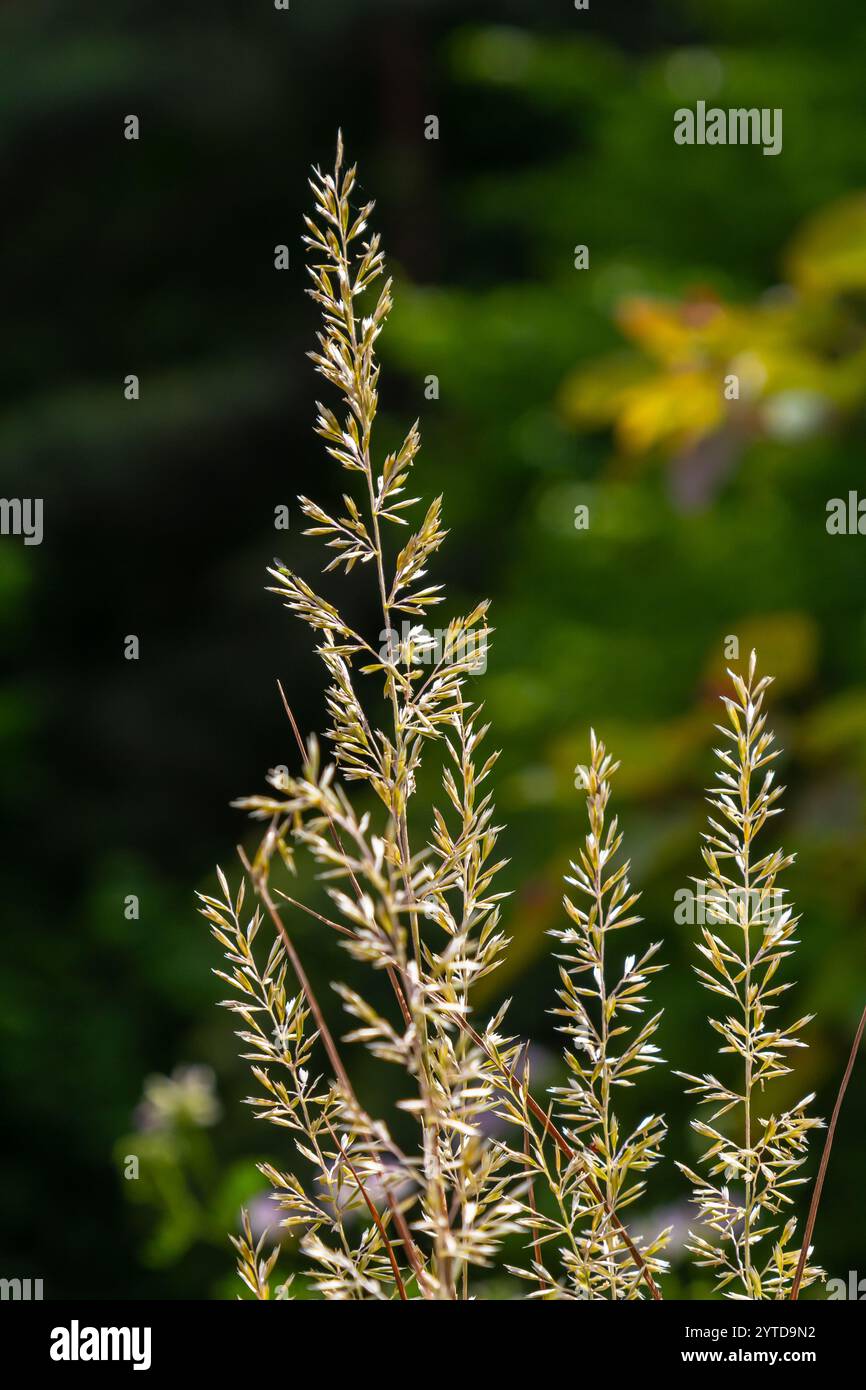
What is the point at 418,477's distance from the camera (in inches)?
156

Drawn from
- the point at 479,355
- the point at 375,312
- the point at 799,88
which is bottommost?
the point at 375,312

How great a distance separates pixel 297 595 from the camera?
0.56 m

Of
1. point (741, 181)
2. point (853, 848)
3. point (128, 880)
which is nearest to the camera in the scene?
point (853, 848)

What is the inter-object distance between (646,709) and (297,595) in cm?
212

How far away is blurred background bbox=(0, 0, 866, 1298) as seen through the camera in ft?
6.24

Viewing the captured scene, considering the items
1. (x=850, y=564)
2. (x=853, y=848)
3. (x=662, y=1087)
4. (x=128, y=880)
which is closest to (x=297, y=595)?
(x=853, y=848)

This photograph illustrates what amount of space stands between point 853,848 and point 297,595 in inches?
57.8

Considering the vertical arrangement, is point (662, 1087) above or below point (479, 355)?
below

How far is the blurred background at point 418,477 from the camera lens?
74.9 inches

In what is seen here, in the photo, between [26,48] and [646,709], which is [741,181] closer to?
[646,709]

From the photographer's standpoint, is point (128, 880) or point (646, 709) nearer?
point (646, 709)

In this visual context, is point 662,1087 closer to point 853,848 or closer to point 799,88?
point 853,848

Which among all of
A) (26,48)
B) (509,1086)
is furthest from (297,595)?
(26,48)

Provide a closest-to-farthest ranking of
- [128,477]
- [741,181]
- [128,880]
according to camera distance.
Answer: [741,181] < [128,880] < [128,477]
